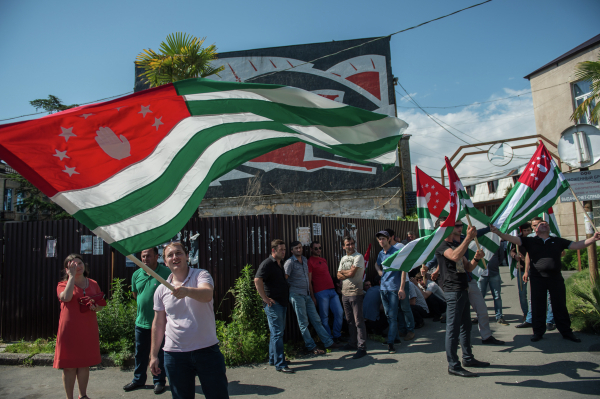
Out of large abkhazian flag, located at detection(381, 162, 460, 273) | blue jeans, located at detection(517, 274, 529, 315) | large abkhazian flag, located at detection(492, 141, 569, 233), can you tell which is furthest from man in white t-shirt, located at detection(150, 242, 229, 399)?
blue jeans, located at detection(517, 274, 529, 315)

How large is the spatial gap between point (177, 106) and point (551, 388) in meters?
5.61

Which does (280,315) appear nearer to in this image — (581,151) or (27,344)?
(27,344)

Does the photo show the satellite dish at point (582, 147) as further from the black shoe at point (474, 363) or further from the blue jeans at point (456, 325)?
the black shoe at point (474, 363)

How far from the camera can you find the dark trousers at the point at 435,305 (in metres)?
9.67

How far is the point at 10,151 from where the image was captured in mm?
2830

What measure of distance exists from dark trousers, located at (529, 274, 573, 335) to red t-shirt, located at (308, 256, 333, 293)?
12.1ft

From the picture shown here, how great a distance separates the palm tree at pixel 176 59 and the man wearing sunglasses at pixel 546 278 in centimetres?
959

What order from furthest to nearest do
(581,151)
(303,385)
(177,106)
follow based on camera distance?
(581,151) → (303,385) → (177,106)

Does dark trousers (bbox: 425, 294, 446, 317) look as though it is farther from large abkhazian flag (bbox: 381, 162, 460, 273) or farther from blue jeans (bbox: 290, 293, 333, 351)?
large abkhazian flag (bbox: 381, 162, 460, 273)

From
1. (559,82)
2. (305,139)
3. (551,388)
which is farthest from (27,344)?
(559,82)

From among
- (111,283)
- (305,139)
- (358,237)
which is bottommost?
(111,283)

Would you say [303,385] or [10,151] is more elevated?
[10,151]

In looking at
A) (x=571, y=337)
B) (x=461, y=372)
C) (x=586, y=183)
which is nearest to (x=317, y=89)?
(x=586, y=183)

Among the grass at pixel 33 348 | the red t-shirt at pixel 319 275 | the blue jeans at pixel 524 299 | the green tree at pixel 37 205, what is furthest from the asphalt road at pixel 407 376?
the green tree at pixel 37 205
